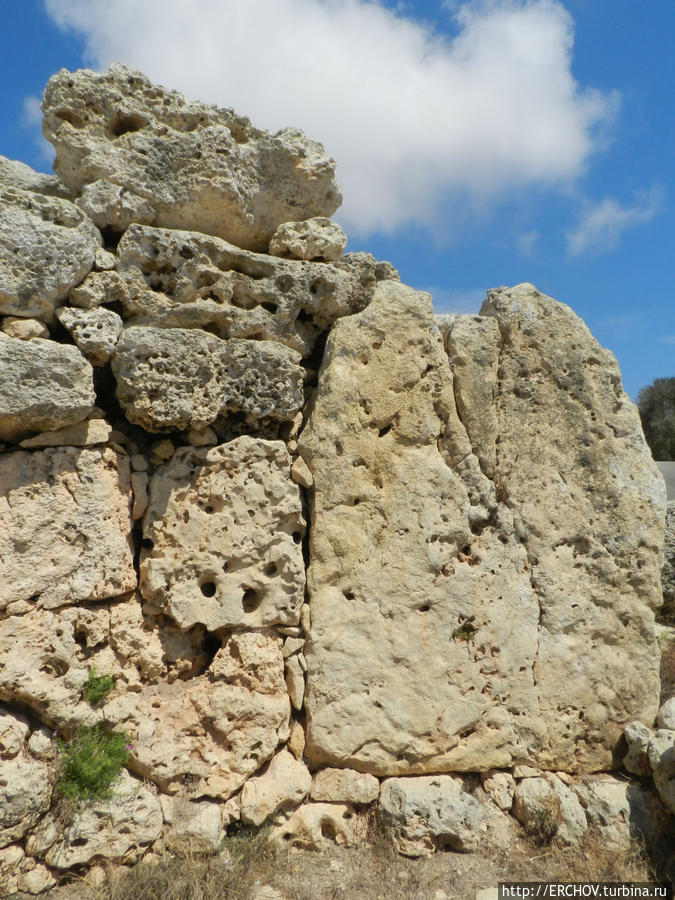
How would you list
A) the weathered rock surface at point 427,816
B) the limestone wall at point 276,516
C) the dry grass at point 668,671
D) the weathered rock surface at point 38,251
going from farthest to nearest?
1. the dry grass at point 668,671
2. the weathered rock surface at point 427,816
3. the limestone wall at point 276,516
4. the weathered rock surface at point 38,251

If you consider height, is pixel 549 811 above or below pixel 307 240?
below

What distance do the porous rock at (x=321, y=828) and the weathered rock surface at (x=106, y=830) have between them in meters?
0.79

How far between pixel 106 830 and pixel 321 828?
1.34m

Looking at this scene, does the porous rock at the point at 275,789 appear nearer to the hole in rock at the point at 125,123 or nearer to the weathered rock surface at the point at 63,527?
the weathered rock surface at the point at 63,527

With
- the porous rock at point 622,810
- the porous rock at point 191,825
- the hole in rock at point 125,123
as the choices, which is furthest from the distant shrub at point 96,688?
the hole in rock at point 125,123

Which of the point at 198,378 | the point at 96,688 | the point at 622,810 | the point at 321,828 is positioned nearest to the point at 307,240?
the point at 198,378

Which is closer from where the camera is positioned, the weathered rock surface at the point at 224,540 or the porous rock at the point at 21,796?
the porous rock at the point at 21,796

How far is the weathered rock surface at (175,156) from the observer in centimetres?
421

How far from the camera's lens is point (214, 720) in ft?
13.2

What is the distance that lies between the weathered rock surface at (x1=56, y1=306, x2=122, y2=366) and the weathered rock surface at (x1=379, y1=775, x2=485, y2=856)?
11.0 ft

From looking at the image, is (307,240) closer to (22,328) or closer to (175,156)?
(175,156)

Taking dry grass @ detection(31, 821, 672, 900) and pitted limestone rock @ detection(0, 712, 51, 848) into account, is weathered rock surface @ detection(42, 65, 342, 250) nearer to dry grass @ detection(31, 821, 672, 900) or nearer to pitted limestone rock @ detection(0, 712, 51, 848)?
pitted limestone rock @ detection(0, 712, 51, 848)

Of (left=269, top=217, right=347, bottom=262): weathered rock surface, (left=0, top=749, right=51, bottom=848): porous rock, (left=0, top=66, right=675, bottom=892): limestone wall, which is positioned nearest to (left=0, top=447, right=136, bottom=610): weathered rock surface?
(left=0, top=66, right=675, bottom=892): limestone wall

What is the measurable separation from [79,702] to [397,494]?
2399mm
